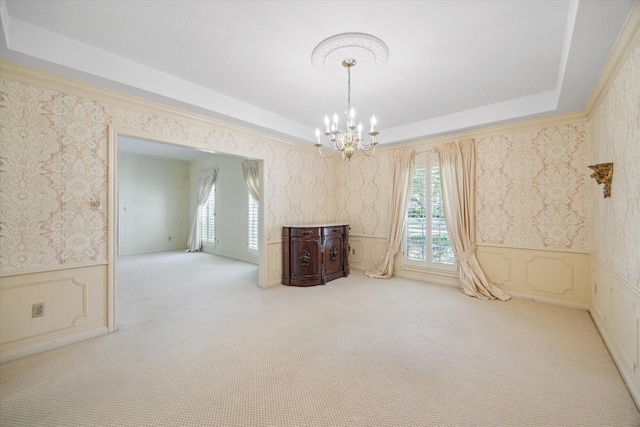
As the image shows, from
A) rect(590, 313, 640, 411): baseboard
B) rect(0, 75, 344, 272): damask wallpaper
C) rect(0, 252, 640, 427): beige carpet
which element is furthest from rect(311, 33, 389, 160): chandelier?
rect(590, 313, 640, 411): baseboard

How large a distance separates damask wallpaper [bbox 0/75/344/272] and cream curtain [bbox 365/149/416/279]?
3799 mm

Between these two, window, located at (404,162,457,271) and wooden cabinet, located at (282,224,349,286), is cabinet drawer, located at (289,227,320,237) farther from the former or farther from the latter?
window, located at (404,162,457,271)

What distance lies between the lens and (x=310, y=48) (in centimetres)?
252

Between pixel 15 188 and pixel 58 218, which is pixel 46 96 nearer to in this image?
pixel 15 188

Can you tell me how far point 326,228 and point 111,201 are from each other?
3137mm

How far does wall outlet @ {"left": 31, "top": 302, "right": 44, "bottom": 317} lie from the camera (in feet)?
8.13

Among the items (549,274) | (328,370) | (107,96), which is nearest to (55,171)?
(107,96)

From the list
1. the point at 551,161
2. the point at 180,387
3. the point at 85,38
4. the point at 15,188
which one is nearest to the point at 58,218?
the point at 15,188

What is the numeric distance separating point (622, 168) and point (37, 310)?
211 inches

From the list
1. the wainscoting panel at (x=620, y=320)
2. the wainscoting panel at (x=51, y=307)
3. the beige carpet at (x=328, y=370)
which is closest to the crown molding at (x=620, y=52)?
the wainscoting panel at (x=620, y=320)

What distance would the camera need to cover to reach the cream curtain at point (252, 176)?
21.1ft

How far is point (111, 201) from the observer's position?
291 cm

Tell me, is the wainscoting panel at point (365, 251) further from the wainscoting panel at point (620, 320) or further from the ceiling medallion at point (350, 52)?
the ceiling medallion at point (350, 52)

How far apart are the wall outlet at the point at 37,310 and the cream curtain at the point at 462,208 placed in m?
5.21
